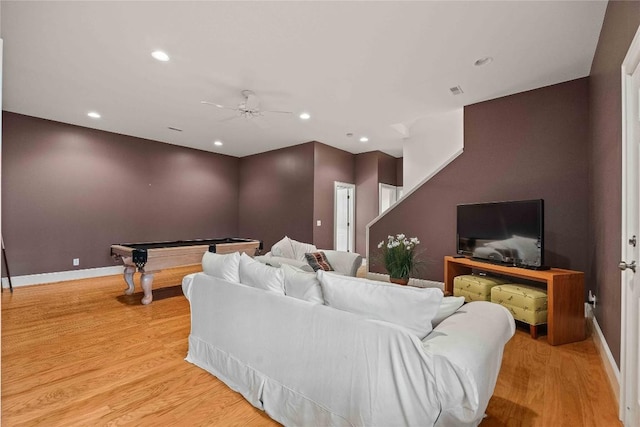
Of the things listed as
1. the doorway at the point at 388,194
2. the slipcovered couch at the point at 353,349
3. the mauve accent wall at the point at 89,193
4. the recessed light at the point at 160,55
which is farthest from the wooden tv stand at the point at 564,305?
the mauve accent wall at the point at 89,193

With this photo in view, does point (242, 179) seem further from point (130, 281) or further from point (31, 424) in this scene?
point (31, 424)

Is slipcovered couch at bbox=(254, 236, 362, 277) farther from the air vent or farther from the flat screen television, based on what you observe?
the air vent

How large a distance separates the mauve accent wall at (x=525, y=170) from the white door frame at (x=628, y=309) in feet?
6.82

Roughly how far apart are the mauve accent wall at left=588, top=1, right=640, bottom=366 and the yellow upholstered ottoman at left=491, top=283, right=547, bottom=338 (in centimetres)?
42

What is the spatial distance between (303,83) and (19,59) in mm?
2995

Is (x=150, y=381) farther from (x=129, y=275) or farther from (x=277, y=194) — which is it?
(x=277, y=194)

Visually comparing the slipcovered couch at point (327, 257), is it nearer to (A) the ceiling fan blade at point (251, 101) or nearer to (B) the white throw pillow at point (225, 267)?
(B) the white throw pillow at point (225, 267)

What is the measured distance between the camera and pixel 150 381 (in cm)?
220

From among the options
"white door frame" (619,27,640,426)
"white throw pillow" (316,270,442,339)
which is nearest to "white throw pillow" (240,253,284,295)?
"white throw pillow" (316,270,442,339)

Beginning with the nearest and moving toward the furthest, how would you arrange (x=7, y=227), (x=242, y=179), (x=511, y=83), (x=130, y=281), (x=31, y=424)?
(x=31, y=424) < (x=511, y=83) < (x=130, y=281) < (x=7, y=227) < (x=242, y=179)

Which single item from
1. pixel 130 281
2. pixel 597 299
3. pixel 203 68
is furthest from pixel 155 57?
pixel 597 299

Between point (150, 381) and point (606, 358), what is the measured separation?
11.2 ft

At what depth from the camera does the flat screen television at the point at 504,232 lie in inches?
128

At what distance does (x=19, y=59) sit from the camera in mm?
3223
